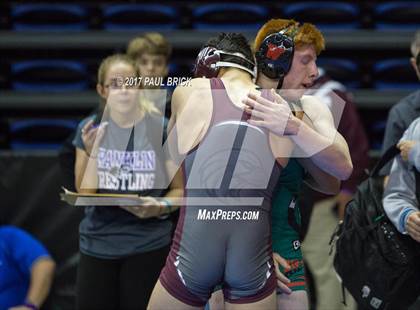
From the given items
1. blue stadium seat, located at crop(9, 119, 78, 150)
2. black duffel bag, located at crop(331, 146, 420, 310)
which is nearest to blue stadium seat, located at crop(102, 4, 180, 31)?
blue stadium seat, located at crop(9, 119, 78, 150)

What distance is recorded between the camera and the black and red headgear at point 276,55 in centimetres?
344

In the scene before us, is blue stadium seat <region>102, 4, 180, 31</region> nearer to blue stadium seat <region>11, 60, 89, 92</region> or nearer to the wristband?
blue stadium seat <region>11, 60, 89, 92</region>

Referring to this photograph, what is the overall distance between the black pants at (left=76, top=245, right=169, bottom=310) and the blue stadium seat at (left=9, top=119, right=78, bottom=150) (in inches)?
81.3

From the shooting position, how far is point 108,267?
451 cm

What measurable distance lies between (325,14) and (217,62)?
10.7 ft

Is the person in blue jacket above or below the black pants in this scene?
below

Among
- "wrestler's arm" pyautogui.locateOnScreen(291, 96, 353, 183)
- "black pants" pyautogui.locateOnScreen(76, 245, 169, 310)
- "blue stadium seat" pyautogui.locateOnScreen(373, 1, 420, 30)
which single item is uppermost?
"wrestler's arm" pyautogui.locateOnScreen(291, 96, 353, 183)

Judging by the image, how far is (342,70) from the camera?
657 cm

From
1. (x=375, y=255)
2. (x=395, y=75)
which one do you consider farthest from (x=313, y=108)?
(x=395, y=75)

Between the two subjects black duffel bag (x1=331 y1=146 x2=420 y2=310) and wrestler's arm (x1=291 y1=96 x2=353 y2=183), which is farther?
black duffel bag (x1=331 y1=146 x2=420 y2=310)

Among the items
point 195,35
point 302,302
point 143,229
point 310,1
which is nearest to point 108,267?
point 143,229

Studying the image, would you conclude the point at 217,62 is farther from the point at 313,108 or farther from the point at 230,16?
the point at 230,16

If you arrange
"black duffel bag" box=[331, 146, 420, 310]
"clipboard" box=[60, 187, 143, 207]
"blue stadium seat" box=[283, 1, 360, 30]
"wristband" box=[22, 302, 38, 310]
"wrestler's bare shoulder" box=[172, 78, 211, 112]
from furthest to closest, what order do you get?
"blue stadium seat" box=[283, 1, 360, 30]
"wristband" box=[22, 302, 38, 310]
"clipboard" box=[60, 187, 143, 207]
"black duffel bag" box=[331, 146, 420, 310]
"wrestler's bare shoulder" box=[172, 78, 211, 112]

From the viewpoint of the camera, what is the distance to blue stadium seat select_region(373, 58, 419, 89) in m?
6.56
